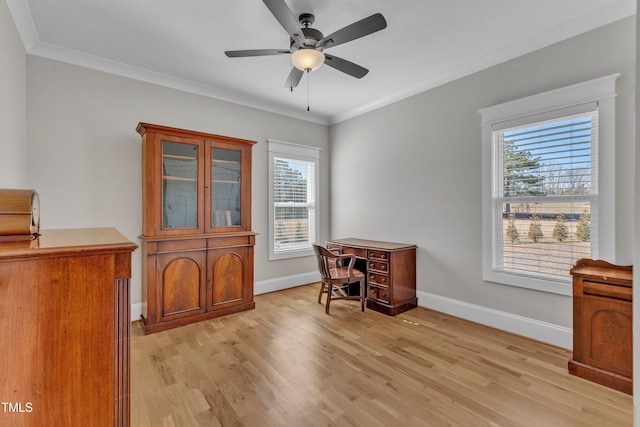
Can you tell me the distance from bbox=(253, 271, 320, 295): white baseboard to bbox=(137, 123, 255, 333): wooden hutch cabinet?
2.08 ft

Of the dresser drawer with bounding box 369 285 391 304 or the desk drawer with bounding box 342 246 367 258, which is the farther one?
the desk drawer with bounding box 342 246 367 258

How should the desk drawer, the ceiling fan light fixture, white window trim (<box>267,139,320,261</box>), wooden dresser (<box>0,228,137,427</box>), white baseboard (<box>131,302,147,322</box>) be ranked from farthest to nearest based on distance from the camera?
1. white window trim (<box>267,139,320,261</box>)
2. the desk drawer
3. white baseboard (<box>131,302,147,322</box>)
4. the ceiling fan light fixture
5. wooden dresser (<box>0,228,137,427</box>)

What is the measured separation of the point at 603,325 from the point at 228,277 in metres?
3.47

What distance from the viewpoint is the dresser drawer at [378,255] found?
11.8 feet

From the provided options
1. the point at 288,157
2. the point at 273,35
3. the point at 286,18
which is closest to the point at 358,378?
the point at 286,18

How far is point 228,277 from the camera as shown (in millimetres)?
3562

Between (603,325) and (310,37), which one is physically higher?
(310,37)

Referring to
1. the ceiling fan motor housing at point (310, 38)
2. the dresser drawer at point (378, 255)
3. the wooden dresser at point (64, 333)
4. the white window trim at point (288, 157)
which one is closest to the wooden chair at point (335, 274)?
the dresser drawer at point (378, 255)

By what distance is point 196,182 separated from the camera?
3.38 metres

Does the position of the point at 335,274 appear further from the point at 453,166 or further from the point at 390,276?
the point at 453,166

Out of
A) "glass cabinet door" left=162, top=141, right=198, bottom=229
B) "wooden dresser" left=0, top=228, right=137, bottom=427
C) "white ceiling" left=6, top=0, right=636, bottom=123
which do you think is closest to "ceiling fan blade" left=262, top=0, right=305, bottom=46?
"white ceiling" left=6, top=0, right=636, bottom=123

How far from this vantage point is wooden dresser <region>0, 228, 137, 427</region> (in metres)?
0.87

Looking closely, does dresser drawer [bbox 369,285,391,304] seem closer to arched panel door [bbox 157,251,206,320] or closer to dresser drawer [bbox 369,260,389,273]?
dresser drawer [bbox 369,260,389,273]

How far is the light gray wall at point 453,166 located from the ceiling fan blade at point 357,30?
5.81ft
